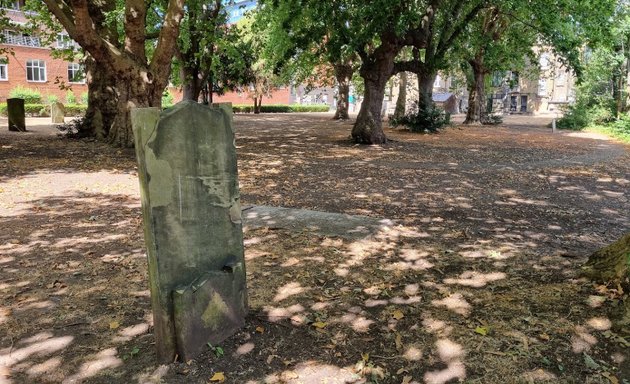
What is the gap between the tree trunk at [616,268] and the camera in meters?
3.32

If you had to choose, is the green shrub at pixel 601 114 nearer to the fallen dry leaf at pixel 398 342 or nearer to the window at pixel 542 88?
the fallen dry leaf at pixel 398 342

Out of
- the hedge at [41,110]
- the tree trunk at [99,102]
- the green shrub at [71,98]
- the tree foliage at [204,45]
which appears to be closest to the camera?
the tree trunk at [99,102]

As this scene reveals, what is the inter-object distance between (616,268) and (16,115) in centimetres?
2078

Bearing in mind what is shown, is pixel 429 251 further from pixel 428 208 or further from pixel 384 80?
pixel 384 80

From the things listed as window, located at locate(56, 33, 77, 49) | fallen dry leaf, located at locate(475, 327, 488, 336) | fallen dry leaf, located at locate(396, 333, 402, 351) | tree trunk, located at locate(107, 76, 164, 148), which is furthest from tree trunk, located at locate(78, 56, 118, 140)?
fallen dry leaf, located at locate(475, 327, 488, 336)

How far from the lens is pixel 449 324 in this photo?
3.45m

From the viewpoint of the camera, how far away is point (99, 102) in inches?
591

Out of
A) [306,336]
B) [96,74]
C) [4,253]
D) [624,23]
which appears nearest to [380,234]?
[306,336]

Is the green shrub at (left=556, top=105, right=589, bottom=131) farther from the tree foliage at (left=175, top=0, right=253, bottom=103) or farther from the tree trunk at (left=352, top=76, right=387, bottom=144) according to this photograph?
the tree foliage at (left=175, top=0, right=253, bottom=103)

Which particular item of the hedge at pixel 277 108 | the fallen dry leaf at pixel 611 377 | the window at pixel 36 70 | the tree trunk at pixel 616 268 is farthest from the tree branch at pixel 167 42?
the window at pixel 36 70

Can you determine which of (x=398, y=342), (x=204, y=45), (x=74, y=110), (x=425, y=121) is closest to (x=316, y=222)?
(x=398, y=342)

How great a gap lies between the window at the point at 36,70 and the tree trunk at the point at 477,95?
39.0 metres

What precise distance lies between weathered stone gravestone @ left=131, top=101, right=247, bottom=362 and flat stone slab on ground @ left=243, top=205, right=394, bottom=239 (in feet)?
8.39

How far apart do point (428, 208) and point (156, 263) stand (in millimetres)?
5214
